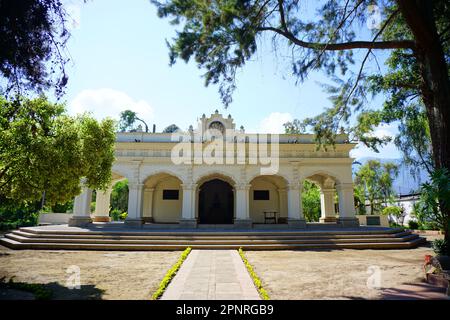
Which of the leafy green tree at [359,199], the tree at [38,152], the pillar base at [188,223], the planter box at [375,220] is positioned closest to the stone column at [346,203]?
the planter box at [375,220]

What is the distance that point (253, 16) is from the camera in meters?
7.90

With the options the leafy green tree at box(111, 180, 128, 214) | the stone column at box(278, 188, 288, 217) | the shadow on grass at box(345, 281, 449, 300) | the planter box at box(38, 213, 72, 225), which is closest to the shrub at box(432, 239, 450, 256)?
the shadow on grass at box(345, 281, 449, 300)

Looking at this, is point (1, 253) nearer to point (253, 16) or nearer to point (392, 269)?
point (253, 16)

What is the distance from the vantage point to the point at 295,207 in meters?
18.3

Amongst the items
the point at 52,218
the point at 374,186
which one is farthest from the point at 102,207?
the point at 374,186

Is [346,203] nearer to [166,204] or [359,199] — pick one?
[359,199]

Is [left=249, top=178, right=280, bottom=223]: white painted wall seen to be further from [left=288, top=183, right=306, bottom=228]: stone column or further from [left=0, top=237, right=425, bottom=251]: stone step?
[left=0, top=237, right=425, bottom=251]: stone step

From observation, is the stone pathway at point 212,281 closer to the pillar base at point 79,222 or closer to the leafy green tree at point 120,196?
the pillar base at point 79,222

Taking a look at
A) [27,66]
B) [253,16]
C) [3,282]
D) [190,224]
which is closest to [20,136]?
[27,66]

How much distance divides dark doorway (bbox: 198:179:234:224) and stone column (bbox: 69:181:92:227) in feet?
26.2

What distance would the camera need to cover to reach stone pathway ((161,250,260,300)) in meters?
5.71

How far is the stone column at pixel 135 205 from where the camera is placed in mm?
17469

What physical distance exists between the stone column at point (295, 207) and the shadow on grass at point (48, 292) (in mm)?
14011
